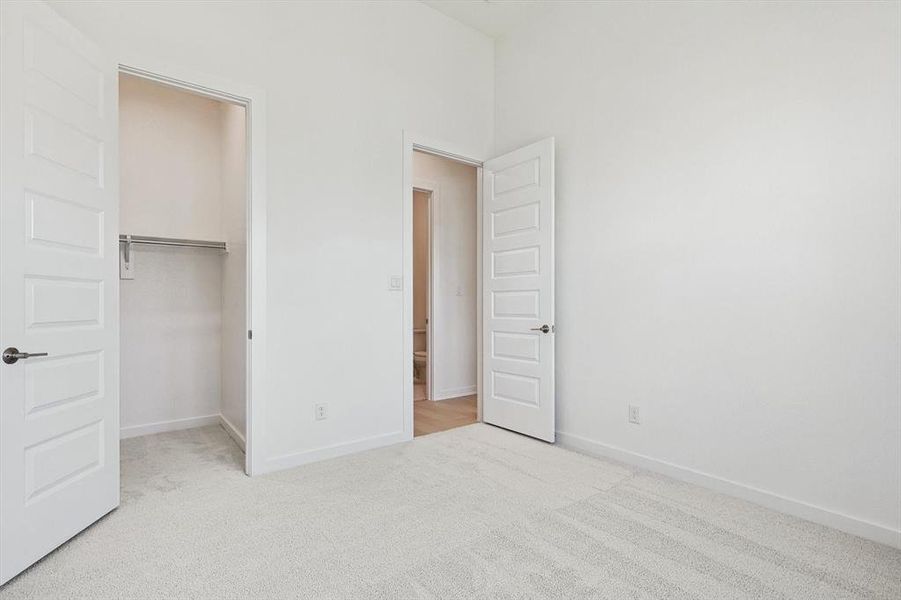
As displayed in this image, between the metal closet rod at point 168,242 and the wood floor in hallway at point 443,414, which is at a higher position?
the metal closet rod at point 168,242

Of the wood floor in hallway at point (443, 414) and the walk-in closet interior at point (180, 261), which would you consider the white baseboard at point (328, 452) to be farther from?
the walk-in closet interior at point (180, 261)

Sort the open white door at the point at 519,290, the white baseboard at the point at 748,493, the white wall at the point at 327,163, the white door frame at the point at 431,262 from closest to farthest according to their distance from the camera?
the white baseboard at the point at 748,493, the white wall at the point at 327,163, the open white door at the point at 519,290, the white door frame at the point at 431,262

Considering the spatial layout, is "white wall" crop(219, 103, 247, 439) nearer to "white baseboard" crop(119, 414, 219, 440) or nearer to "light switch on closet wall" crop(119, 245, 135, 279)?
"white baseboard" crop(119, 414, 219, 440)

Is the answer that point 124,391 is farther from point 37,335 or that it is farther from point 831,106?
point 831,106

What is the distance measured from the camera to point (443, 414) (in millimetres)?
4477

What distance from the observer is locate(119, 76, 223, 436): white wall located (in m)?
3.72

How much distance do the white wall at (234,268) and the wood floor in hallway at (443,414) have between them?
4.75ft

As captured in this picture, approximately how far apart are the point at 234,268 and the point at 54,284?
166 cm

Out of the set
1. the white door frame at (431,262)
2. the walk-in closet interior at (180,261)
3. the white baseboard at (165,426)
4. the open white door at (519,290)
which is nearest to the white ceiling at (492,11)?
the open white door at (519,290)

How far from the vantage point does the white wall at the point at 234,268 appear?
11.2 ft

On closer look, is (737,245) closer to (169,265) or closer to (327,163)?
(327,163)

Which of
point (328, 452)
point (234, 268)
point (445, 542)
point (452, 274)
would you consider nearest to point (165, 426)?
point (234, 268)

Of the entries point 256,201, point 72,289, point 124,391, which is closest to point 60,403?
point 72,289

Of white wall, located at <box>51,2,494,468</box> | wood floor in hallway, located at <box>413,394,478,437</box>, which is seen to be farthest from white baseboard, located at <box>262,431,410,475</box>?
wood floor in hallway, located at <box>413,394,478,437</box>
